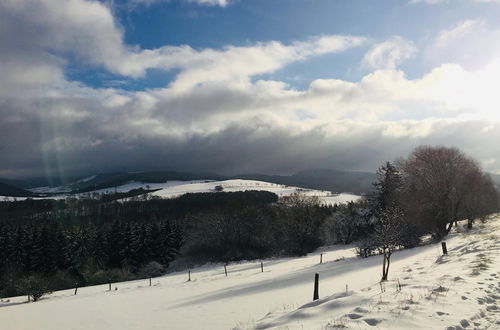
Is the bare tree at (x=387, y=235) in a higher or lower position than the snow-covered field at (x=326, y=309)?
higher

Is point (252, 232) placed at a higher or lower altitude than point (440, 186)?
Answer: lower

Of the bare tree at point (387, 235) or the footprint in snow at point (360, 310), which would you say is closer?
the footprint in snow at point (360, 310)

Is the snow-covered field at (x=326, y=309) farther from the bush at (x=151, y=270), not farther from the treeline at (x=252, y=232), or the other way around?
the bush at (x=151, y=270)

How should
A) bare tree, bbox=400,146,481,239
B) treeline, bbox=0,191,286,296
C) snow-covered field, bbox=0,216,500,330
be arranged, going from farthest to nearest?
treeline, bbox=0,191,286,296
bare tree, bbox=400,146,481,239
snow-covered field, bbox=0,216,500,330

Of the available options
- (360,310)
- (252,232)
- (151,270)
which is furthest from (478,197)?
(151,270)

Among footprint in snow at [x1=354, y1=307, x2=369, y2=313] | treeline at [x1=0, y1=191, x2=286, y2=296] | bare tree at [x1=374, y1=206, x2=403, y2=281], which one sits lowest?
treeline at [x1=0, y1=191, x2=286, y2=296]

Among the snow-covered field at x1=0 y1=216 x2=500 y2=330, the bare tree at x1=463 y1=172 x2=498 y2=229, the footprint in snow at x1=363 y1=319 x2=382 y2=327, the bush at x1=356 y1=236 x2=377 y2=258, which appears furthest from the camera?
the bare tree at x1=463 y1=172 x2=498 y2=229

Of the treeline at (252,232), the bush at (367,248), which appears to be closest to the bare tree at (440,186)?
the treeline at (252,232)

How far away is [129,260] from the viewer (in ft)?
213

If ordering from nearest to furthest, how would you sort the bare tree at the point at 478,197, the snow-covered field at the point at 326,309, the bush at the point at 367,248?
the snow-covered field at the point at 326,309 → the bush at the point at 367,248 → the bare tree at the point at 478,197

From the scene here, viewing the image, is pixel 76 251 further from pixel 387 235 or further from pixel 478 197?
pixel 478 197

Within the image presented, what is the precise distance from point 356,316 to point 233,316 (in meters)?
6.68

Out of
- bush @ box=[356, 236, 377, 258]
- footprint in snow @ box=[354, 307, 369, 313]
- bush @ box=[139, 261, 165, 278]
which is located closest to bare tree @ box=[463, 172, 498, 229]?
bush @ box=[356, 236, 377, 258]

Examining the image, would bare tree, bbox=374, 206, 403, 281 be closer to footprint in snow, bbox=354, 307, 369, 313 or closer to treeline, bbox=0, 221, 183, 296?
footprint in snow, bbox=354, 307, 369, 313
